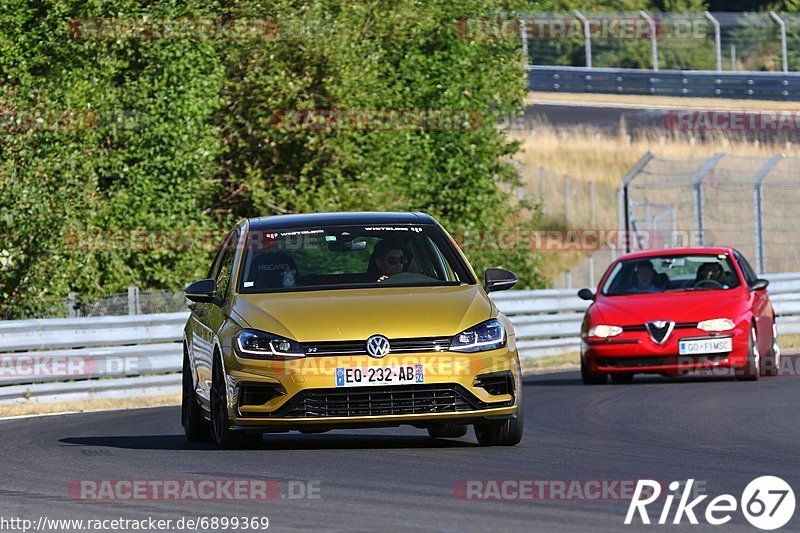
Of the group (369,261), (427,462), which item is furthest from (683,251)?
(427,462)

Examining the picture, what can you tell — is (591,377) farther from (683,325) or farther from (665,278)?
(665,278)

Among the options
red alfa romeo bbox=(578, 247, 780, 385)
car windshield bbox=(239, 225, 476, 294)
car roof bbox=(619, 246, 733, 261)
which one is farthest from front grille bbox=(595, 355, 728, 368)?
car windshield bbox=(239, 225, 476, 294)

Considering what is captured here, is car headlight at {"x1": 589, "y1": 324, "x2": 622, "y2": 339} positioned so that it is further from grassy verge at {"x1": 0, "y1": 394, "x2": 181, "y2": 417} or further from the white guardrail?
the white guardrail

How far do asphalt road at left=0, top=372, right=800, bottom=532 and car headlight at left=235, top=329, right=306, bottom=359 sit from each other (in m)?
0.64

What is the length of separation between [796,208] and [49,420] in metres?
32.2

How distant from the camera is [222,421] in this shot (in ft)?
36.9

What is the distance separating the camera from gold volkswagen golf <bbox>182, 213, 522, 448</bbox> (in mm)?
10648

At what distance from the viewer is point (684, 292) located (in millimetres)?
18781

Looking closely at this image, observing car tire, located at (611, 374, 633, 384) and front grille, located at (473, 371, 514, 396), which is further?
car tire, located at (611, 374, 633, 384)

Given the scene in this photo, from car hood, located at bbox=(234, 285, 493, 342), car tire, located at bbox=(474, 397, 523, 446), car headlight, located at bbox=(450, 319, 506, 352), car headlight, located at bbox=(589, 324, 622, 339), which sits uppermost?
car hood, located at bbox=(234, 285, 493, 342)

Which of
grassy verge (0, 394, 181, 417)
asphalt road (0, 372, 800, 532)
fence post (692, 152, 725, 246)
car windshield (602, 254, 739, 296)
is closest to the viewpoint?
asphalt road (0, 372, 800, 532)

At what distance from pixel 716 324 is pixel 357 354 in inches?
323

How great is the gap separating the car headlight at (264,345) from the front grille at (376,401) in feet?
0.87

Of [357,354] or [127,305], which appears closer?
[357,354]
